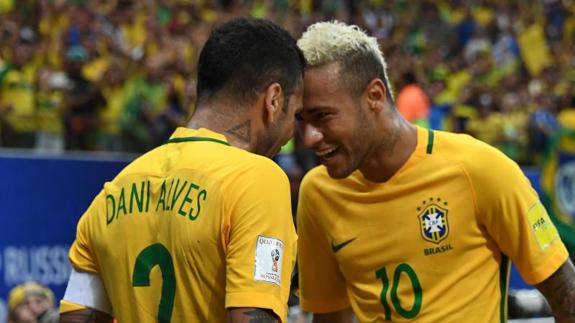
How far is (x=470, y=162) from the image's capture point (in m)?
3.83

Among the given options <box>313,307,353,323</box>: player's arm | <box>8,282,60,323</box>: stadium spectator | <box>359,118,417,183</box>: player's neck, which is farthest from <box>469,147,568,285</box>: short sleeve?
<box>8,282,60,323</box>: stadium spectator

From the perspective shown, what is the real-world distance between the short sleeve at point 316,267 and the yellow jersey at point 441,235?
76 mm

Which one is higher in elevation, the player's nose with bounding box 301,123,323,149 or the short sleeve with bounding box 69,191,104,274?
the player's nose with bounding box 301,123,323,149

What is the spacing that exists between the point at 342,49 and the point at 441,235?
2.42ft

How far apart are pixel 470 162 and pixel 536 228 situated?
32cm

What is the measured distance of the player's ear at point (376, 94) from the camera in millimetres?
3918

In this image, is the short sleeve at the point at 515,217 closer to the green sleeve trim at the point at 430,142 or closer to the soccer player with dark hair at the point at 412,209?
the soccer player with dark hair at the point at 412,209

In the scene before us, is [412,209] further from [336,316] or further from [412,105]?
[412,105]

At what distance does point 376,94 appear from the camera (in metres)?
3.94

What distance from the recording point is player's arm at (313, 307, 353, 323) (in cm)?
429

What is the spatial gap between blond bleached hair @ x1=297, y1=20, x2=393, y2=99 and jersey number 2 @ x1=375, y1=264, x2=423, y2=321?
66 centimetres

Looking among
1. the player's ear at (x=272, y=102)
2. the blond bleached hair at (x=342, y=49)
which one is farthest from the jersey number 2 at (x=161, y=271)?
the blond bleached hair at (x=342, y=49)

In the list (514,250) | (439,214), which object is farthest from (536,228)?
(439,214)

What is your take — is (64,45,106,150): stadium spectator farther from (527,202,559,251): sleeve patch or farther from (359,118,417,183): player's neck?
(527,202,559,251): sleeve patch
